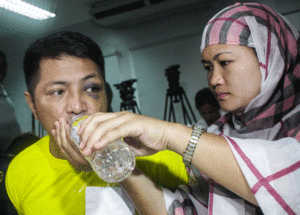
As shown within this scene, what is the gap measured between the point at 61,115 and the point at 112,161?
0.43 metres

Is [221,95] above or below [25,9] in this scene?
below

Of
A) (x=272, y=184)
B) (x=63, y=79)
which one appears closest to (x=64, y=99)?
(x=63, y=79)

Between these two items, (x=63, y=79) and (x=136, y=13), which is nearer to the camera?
(x=63, y=79)

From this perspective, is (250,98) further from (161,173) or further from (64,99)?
(64,99)

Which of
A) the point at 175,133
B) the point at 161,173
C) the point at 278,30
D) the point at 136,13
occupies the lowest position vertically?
the point at 161,173

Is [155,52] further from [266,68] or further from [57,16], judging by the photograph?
[266,68]

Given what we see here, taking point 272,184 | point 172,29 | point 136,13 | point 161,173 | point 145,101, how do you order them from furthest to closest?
point 145,101 < point 172,29 < point 136,13 < point 161,173 < point 272,184

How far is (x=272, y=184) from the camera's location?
503 millimetres

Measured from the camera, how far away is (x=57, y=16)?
3920mm

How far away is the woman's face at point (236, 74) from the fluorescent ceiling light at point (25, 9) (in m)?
2.97

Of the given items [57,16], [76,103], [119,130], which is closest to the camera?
[119,130]

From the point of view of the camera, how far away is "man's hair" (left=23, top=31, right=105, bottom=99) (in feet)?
3.00

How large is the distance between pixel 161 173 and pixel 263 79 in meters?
0.60

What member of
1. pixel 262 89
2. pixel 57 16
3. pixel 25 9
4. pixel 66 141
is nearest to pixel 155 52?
pixel 57 16
